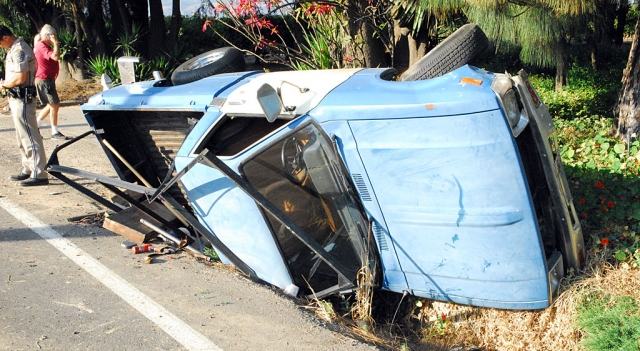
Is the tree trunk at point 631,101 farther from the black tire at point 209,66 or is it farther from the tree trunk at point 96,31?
the tree trunk at point 96,31

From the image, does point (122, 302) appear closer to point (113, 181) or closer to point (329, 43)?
point (113, 181)

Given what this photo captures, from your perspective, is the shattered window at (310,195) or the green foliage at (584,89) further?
the green foliage at (584,89)

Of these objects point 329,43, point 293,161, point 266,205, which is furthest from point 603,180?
point 329,43

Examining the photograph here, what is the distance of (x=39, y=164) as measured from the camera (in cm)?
700

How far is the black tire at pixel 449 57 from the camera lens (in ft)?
13.7

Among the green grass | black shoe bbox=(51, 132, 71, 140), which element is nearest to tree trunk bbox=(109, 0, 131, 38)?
black shoe bbox=(51, 132, 71, 140)

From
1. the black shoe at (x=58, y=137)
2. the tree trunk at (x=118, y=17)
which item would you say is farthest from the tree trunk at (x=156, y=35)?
the black shoe at (x=58, y=137)

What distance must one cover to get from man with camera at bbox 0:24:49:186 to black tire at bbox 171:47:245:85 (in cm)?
248

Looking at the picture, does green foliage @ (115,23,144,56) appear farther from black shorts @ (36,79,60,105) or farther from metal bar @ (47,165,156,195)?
→ metal bar @ (47,165,156,195)

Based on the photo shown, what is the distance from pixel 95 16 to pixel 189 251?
12.4 m

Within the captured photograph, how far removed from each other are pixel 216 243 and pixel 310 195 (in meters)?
0.88

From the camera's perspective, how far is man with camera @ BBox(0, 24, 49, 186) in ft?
22.5

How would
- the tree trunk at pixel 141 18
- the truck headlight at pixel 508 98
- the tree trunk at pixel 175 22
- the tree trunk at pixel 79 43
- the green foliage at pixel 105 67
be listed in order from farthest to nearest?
the tree trunk at pixel 141 18, the tree trunk at pixel 175 22, the tree trunk at pixel 79 43, the green foliage at pixel 105 67, the truck headlight at pixel 508 98

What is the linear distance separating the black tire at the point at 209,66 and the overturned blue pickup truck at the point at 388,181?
17.5 inches
